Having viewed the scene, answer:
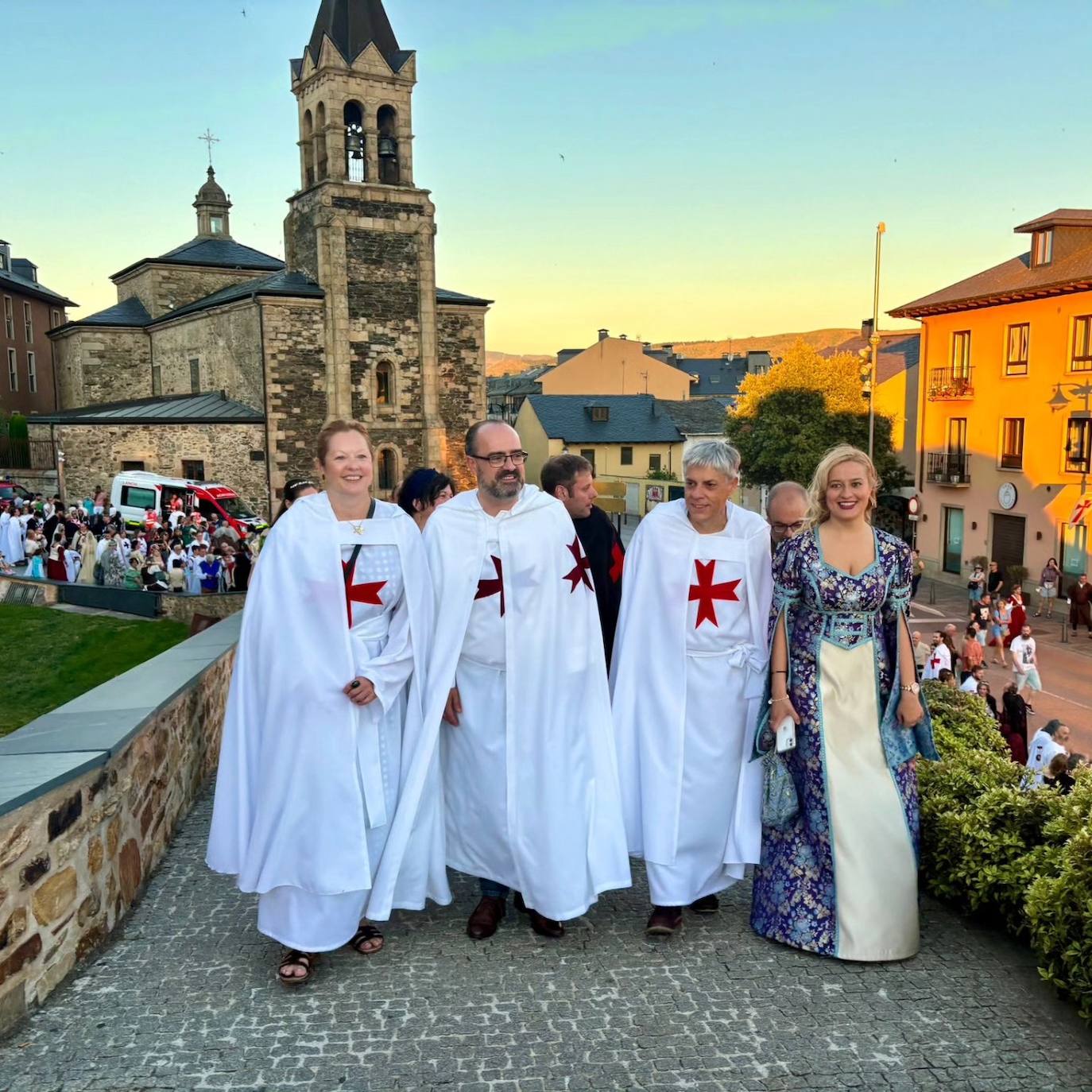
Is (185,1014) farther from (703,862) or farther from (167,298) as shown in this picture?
(167,298)

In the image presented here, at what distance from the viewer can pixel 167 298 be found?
4794 centimetres

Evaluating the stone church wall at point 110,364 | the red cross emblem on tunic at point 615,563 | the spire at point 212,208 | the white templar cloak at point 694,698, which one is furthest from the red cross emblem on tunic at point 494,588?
the spire at point 212,208

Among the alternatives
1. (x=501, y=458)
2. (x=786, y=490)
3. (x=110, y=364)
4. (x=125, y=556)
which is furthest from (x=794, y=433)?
(x=501, y=458)

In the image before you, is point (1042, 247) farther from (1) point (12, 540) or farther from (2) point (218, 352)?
(2) point (218, 352)

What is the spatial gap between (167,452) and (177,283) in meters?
15.3

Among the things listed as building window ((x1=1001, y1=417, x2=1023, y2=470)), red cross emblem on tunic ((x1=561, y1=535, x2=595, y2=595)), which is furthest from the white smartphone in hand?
building window ((x1=1001, y1=417, x2=1023, y2=470))

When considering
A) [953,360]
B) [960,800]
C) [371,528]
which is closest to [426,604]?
[371,528]

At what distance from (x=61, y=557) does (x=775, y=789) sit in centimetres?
1739

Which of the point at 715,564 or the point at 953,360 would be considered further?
the point at 953,360

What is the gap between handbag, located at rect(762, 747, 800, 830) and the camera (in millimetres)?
4422

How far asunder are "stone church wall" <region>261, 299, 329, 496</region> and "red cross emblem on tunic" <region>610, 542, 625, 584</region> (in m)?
32.4

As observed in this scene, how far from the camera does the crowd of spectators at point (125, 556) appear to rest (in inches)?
679

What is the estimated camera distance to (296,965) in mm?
4094

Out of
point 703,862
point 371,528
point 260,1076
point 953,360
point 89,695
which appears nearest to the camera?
point 260,1076
